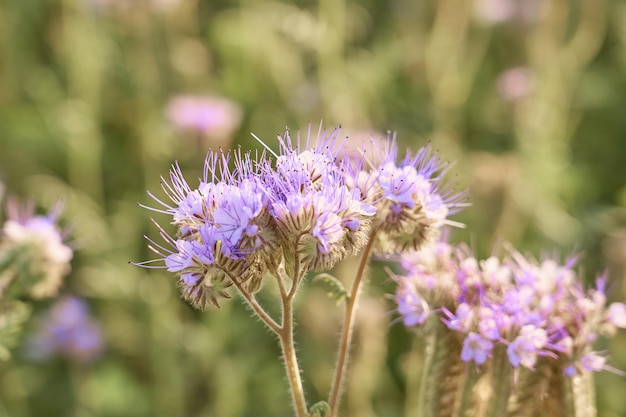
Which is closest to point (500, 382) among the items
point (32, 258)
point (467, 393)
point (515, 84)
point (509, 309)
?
point (467, 393)

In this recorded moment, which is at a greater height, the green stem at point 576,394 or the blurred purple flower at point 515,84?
the blurred purple flower at point 515,84

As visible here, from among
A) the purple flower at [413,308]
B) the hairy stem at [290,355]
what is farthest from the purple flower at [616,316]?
the hairy stem at [290,355]

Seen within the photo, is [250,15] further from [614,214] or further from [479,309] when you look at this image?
[479,309]

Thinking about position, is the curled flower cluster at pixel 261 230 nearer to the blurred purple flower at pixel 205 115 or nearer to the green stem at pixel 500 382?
the green stem at pixel 500 382

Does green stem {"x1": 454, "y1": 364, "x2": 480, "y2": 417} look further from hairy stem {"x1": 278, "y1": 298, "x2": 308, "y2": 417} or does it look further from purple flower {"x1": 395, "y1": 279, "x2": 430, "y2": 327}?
hairy stem {"x1": 278, "y1": 298, "x2": 308, "y2": 417}

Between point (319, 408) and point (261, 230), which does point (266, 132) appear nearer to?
point (261, 230)
